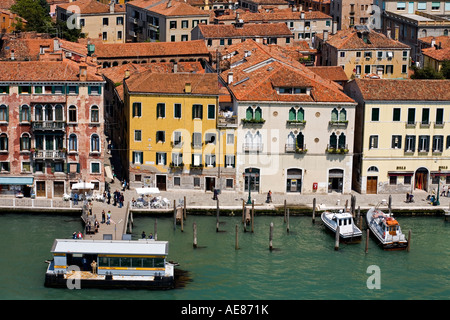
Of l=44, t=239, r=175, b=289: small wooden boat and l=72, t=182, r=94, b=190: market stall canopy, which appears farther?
l=72, t=182, r=94, b=190: market stall canopy

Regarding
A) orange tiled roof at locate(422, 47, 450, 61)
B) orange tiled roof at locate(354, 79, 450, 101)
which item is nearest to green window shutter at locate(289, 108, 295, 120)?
orange tiled roof at locate(354, 79, 450, 101)

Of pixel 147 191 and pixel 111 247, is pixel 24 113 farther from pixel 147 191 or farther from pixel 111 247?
pixel 111 247

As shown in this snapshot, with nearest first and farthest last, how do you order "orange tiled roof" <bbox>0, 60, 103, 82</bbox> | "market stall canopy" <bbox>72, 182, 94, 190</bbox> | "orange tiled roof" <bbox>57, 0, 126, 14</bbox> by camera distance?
1. "orange tiled roof" <bbox>0, 60, 103, 82</bbox>
2. "market stall canopy" <bbox>72, 182, 94, 190</bbox>
3. "orange tiled roof" <bbox>57, 0, 126, 14</bbox>

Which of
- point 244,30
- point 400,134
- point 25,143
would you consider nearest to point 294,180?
point 400,134

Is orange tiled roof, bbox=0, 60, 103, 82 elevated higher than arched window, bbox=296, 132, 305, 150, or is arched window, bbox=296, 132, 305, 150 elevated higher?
orange tiled roof, bbox=0, 60, 103, 82

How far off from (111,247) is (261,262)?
9430mm

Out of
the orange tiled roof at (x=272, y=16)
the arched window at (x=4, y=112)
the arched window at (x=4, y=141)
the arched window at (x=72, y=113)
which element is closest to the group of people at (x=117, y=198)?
the arched window at (x=72, y=113)

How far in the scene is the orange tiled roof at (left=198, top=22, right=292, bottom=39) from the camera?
10381 centimetres

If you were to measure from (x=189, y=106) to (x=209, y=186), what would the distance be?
20.1 ft

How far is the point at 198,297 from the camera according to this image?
55.0 m

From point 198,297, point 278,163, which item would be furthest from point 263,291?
point 278,163

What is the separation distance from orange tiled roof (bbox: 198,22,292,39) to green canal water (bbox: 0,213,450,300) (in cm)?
3912

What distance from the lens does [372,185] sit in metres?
73.1

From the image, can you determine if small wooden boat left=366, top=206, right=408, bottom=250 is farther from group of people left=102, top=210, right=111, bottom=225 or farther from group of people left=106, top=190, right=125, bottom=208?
group of people left=102, top=210, right=111, bottom=225
